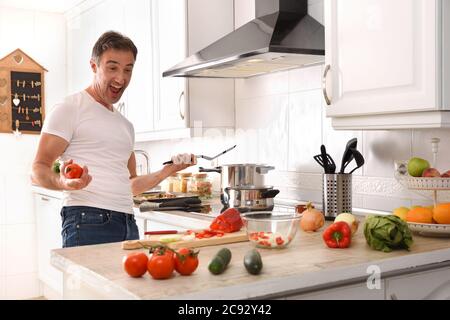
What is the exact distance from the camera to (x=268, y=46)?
7.43 ft

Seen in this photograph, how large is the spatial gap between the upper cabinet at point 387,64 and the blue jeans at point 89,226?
0.95 m

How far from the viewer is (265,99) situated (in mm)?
3080

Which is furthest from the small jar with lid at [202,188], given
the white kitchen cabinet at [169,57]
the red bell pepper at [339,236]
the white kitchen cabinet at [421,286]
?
the white kitchen cabinet at [421,286]

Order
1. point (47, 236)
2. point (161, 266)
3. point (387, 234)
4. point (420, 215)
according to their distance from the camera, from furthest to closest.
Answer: point (47, 236), point (420, 215), point (387, 234), point (161, 266)

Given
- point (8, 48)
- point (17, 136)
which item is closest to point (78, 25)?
point (8, 48)

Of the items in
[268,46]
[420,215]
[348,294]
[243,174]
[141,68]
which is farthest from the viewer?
[141,68]

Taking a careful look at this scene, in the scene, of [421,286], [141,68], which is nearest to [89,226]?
[421,286]

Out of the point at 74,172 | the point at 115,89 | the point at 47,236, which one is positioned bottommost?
the point at 47,236

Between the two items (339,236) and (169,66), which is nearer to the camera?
(339,236)

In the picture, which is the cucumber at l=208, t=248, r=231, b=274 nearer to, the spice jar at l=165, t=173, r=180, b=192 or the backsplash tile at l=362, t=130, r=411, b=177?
the backsplash tile at l=362, t=130, r=411, b=177

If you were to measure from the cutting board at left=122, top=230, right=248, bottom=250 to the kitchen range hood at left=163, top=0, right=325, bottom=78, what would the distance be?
0.83 m

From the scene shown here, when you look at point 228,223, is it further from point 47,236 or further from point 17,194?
point 17,194

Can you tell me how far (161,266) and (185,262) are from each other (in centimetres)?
6

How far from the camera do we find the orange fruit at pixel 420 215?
6.04 ft
